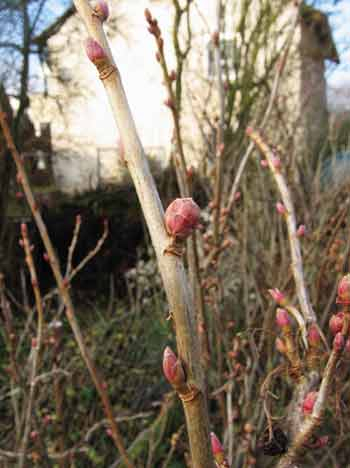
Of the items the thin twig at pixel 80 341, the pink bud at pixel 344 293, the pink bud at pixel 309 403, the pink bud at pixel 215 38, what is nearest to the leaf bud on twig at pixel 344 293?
the pink bud at pixel 344 293

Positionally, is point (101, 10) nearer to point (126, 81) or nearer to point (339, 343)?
point (339, 343)

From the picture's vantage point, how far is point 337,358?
408 mm

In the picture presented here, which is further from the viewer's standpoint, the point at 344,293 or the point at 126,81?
the point at 126,81

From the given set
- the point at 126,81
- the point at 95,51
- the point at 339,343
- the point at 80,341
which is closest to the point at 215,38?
the point at 80,341

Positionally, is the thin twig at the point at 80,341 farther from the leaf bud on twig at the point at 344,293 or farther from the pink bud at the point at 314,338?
the leaf bud on twig at the point at 344,293

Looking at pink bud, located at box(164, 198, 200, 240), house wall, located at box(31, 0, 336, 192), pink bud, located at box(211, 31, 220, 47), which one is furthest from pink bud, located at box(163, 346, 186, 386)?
house wall, located at box(31, 0, 336, 192)

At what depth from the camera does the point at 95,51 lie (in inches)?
16.6

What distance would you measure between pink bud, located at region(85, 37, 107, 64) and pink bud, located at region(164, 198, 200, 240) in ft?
0.48

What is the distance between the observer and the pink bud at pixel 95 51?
0.42 meters

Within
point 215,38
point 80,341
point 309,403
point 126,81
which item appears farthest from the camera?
point 126,81

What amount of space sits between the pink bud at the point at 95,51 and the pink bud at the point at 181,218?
0.15m

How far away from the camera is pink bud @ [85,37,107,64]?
42cm

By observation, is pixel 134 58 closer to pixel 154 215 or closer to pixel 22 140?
pixel 22 140

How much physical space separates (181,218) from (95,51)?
17 centimetres
